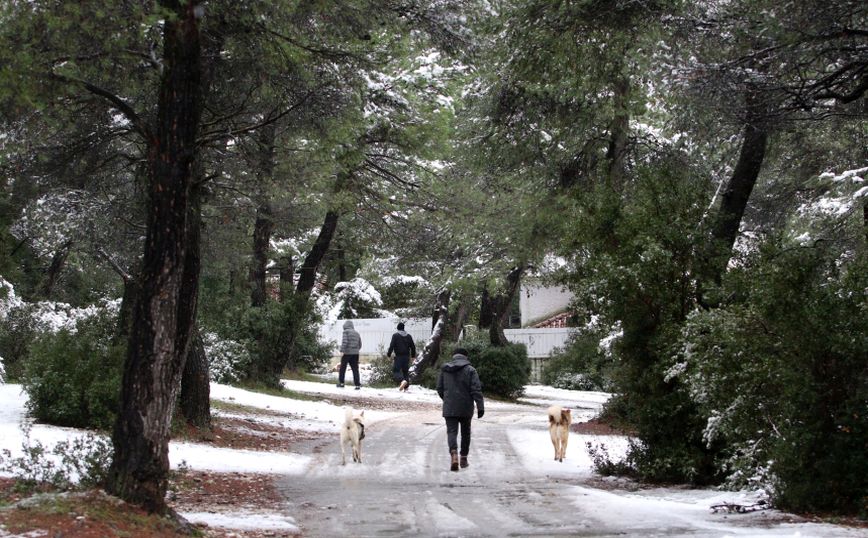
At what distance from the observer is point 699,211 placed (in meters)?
11.5

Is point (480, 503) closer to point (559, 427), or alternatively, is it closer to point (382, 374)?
point (559, 427)

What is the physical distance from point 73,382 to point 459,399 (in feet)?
17.1

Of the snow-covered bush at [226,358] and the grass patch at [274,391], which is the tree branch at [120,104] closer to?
the snow-covered bush at [226,358]

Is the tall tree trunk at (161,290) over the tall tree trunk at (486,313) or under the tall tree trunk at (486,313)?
under

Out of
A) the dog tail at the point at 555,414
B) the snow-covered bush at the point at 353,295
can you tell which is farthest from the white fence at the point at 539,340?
Answer: the dog tail at the point at 555,414

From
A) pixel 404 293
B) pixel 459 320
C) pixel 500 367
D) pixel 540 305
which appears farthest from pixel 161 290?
pixel 540 305

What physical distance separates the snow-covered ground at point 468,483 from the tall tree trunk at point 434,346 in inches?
420

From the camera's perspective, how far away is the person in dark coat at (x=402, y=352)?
93.7ft

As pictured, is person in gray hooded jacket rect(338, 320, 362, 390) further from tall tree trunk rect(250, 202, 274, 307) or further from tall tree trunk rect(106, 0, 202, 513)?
tall tree trunk rect(106, 0, 202, 513)

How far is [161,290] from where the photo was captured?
760 centimetres

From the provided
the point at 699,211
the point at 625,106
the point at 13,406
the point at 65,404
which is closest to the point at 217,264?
the point at 13,406

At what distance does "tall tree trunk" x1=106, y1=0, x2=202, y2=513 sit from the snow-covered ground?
1.33 metres

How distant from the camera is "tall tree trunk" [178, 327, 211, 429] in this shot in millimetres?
14383

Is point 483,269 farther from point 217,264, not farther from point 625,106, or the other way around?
point 625,106
